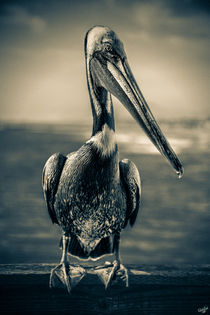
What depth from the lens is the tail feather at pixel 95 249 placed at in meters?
1.70

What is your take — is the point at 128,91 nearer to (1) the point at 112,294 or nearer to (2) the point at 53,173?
(2) the point at 53,173

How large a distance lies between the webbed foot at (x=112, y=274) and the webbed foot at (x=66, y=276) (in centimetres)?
8

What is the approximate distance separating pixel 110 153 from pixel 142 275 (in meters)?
0.58

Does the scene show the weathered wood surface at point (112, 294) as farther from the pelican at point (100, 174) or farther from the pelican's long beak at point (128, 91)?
the pelican's long beak at point (128, 91)

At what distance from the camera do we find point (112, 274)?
1677 millimetres

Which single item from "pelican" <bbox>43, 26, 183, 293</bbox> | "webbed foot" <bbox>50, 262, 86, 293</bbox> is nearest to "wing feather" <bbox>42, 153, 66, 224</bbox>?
"pelican" <bbox>43, 26, 183, 293</bbox>

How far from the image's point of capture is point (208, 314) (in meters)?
1.59

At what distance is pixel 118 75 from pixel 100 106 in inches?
5.5

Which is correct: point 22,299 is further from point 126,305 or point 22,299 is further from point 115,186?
point 115,186

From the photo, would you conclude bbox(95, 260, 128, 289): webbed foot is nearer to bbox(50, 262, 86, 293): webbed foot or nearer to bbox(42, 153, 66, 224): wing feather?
bbox(50, 262, 86, 293): webbed foot

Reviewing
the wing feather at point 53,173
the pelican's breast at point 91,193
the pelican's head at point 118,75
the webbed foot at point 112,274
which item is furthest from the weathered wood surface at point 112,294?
the pelican's head at point 118,75

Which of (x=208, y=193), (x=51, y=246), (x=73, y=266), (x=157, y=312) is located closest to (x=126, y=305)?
(x=157, y=312)

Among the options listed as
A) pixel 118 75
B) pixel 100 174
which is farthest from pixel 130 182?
pixel 118 75

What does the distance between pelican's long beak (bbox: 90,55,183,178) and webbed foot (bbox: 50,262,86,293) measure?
0.66 metres
